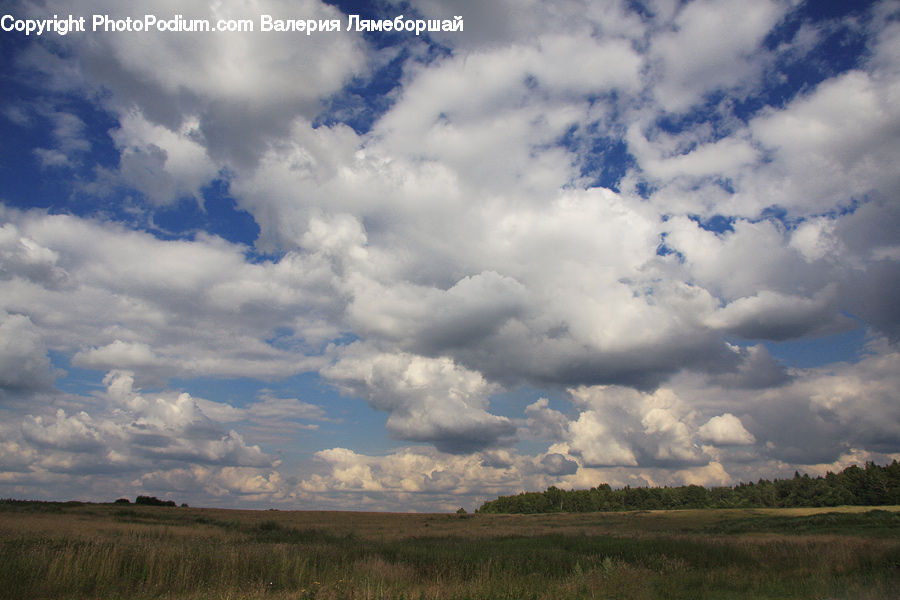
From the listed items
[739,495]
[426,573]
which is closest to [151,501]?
[426,573]

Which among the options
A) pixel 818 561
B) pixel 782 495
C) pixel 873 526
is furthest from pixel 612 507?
pixel 818 561

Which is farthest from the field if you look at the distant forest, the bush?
the distant forest

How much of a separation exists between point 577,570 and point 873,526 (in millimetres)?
45321

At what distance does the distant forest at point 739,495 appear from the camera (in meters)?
135

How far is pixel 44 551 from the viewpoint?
1684 cm

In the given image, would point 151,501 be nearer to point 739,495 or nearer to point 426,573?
point 426,573

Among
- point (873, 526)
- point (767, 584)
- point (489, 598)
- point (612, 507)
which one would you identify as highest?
point (489, 598)

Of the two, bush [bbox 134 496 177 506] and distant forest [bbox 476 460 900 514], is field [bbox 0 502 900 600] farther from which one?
distant forest [bbox 476 460 900 514]

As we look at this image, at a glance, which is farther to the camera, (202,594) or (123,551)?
(123,551)

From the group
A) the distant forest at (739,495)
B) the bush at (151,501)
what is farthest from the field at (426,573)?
the distant forest at (739,495)

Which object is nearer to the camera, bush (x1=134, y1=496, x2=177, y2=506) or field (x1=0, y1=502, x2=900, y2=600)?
field (x1=0, y1=502, x2=900, y2=600)

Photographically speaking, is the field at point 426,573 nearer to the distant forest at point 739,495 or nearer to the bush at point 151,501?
the bush at point 151,501

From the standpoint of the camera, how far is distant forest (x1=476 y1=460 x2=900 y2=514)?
135 metres

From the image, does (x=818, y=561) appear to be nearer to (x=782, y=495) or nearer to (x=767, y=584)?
(x=767, y=584)
